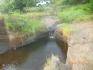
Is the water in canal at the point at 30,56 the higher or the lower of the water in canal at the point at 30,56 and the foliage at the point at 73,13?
the lower

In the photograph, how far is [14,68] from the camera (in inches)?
156

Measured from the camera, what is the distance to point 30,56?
441cm

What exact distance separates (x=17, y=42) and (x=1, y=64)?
812mm

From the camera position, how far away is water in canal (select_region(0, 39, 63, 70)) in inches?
159

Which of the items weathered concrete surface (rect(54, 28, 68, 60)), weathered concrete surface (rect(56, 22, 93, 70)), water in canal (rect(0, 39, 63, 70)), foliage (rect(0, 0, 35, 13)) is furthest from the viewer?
foliage (rect(0, 0, 35, 13))

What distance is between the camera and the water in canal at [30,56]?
13.2 feet

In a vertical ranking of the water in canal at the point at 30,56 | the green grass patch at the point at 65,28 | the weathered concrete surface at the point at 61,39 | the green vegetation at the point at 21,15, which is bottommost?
the water in canal at the point at 30,56

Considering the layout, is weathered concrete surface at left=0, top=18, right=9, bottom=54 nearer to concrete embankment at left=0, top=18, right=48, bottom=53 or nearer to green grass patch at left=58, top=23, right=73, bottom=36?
concrete embankment at left=0, top=18, right=48, bottom=53

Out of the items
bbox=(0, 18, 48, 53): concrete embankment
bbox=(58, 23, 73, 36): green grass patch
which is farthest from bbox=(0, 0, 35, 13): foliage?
bbox=(58, 23, 73, 36): green grass patch

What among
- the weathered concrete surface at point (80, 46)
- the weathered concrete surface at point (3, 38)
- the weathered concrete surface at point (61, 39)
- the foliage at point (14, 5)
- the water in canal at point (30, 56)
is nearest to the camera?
the weathered concrete surface at point (80, 46)

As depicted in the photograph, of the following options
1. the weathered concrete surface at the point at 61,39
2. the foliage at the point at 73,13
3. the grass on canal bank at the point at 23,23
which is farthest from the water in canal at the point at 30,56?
the foliage at the point at 73,13

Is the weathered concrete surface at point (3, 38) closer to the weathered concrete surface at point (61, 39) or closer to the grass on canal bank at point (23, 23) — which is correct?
the grass on canal bank at point (23, 23)

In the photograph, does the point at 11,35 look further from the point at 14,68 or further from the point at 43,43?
the point at 14,68

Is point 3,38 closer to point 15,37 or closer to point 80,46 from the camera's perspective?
point 15,37
